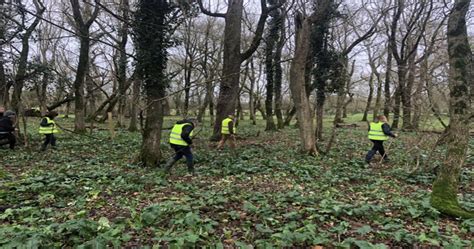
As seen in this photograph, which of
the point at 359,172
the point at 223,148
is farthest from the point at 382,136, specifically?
the point at 223,148

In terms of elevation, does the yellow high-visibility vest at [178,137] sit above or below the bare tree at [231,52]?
below

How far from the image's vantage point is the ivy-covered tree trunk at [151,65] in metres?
9.86

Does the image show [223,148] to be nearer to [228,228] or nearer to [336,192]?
[336,192]

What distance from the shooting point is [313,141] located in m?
12.1

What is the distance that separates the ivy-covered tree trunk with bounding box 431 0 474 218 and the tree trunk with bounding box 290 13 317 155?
5.90m

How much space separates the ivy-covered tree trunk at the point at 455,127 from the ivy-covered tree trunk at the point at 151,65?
25.0 feet

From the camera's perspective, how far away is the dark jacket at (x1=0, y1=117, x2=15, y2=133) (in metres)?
12.6

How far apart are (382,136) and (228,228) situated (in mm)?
7980

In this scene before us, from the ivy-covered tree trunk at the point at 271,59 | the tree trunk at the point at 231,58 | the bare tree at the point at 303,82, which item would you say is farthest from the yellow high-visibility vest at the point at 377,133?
the ivy-covered tree trunk at the point at 271,59

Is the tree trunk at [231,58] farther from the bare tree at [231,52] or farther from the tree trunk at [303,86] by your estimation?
the tree trunk at [303,86]

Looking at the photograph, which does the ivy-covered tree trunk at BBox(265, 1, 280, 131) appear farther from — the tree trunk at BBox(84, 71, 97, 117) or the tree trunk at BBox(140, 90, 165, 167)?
the tree trunk at BBox(84, 71, 97, 117)

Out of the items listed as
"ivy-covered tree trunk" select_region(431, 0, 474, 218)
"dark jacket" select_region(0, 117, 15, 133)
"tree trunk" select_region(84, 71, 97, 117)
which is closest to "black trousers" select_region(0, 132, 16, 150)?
"dark jacket" select_region(0, 117, 15, 133)

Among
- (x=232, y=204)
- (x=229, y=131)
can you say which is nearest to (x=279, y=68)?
(x=229, y=131)

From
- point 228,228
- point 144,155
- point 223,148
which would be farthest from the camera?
point 223,148
